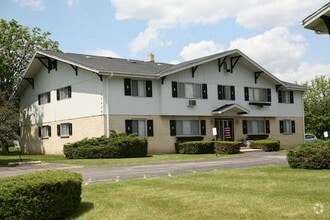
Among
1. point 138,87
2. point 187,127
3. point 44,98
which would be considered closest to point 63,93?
point 44,98

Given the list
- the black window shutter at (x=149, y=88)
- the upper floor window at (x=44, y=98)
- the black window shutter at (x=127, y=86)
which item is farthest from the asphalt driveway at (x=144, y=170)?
the upper floor window at (x=44, y=98)

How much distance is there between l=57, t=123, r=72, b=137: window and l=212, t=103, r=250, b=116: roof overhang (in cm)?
1103

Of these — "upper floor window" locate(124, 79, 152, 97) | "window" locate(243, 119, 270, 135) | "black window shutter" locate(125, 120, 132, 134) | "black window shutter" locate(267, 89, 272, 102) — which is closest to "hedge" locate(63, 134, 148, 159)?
"black window shutter" locate(125, 120, 132, 134)

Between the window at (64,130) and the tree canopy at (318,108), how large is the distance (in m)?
40.0

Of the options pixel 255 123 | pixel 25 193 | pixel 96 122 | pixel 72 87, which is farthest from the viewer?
pixel 255 123

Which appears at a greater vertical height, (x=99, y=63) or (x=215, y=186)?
(x=99, y=63)

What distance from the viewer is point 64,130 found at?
113 feet

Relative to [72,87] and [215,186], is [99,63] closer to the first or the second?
[72,87]

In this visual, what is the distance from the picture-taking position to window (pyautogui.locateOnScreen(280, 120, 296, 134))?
135 ft

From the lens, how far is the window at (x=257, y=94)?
1503 inches

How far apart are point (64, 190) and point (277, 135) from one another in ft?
111

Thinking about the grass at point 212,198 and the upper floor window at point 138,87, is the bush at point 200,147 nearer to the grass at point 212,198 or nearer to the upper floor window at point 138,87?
the upper floor window at point 138,87

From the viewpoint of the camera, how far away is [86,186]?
1254cm

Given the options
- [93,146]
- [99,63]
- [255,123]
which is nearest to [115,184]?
[93,146]
